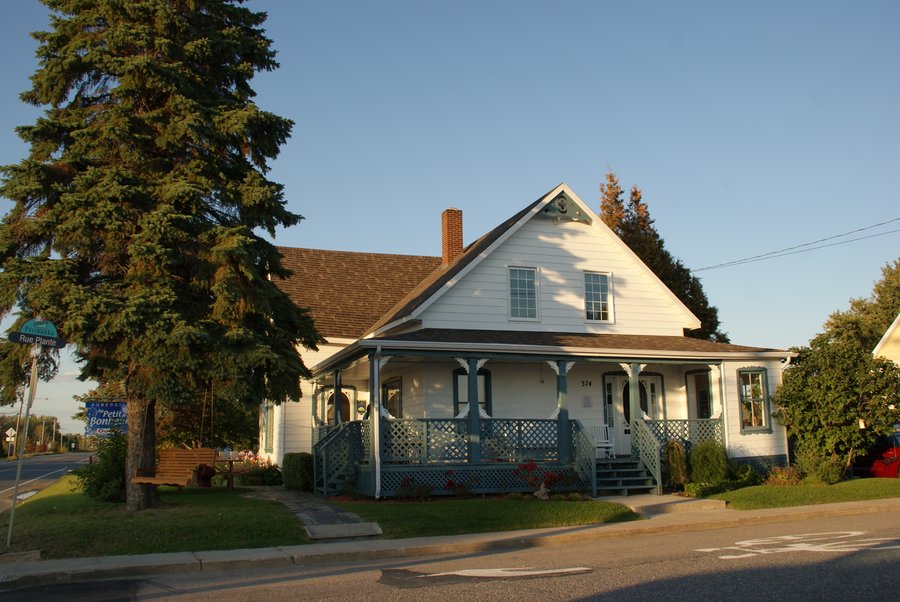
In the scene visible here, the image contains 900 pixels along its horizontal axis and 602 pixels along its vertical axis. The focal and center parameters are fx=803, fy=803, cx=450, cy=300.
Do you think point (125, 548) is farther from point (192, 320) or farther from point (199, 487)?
point (199, 487)

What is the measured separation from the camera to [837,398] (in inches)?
836

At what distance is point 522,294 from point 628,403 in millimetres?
4448

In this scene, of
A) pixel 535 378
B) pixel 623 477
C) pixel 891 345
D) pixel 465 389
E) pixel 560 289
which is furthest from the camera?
pixel 891 345

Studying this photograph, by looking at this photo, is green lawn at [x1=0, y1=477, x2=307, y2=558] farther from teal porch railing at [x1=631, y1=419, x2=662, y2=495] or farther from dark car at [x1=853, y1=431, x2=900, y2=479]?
dark car at [x1=853, y1=431, x2=900, y2=479]

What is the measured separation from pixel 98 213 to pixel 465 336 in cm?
926

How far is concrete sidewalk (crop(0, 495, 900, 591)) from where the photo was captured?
1095 cm

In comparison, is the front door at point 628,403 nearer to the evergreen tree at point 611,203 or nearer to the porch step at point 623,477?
the porch step at point 623,477

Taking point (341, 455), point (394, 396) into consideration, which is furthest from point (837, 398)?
point (341, 455)

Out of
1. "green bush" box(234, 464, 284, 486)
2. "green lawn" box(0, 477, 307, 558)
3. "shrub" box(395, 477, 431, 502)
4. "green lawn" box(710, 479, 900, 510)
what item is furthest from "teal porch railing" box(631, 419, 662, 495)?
"green bush" box(234, 464, 284, 486)

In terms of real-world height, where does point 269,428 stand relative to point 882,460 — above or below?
above

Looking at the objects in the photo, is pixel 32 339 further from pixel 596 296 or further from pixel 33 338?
pixel 596 296

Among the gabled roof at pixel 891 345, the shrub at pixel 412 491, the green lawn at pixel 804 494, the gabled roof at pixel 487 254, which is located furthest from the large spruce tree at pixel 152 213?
the gabled roof at pixel 891 345

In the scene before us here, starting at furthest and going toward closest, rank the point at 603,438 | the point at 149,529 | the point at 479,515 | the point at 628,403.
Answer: the point at 628,403 < the point at 603,438 < the point at 479,515 < the point at 149,529

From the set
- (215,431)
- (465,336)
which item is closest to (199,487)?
(215,431)
